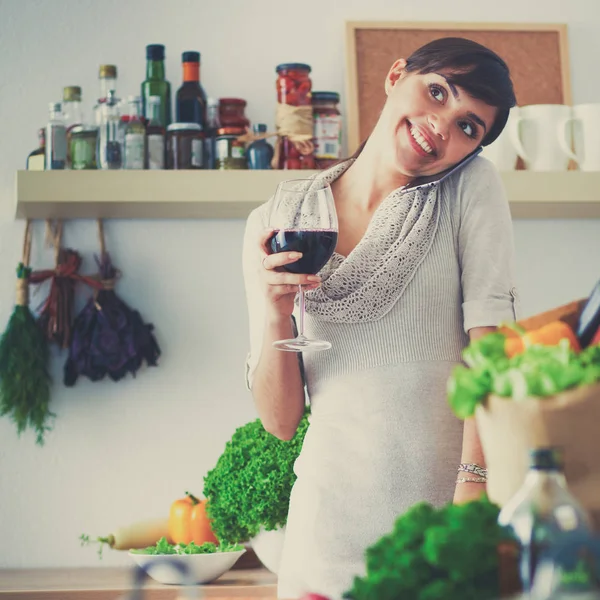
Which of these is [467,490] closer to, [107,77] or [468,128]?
[468,128]

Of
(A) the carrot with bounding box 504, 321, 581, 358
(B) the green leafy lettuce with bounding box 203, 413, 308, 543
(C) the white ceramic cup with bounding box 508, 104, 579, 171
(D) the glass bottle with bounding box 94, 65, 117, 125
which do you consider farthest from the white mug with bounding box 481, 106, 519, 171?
(A) the carrot with bounding box 504, 321, 581, 358

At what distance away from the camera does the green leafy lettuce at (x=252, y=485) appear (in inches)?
74.7

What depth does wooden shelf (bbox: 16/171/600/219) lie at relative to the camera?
6.98 feet

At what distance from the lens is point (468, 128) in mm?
1253

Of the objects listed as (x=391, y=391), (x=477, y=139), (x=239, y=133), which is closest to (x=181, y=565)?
(x=391, y=391)

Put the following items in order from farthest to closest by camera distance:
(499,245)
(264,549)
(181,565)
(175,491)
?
1. (175,491)
2. (264,549)
3. (499,245)
4. (181,565)

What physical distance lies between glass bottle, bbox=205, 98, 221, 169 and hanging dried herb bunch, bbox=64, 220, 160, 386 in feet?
1.19

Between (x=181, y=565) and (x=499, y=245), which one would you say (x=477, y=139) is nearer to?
(x=499, y=245)

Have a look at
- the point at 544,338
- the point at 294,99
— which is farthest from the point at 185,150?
the point at 544,338

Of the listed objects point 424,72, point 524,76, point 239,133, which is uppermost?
point 524,76

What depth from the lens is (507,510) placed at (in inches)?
20.9

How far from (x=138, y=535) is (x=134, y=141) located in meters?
0.90

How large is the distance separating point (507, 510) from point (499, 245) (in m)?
0.73

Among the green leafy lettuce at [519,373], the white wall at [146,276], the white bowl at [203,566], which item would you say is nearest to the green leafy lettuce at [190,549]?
the white bowl at [203,566]
